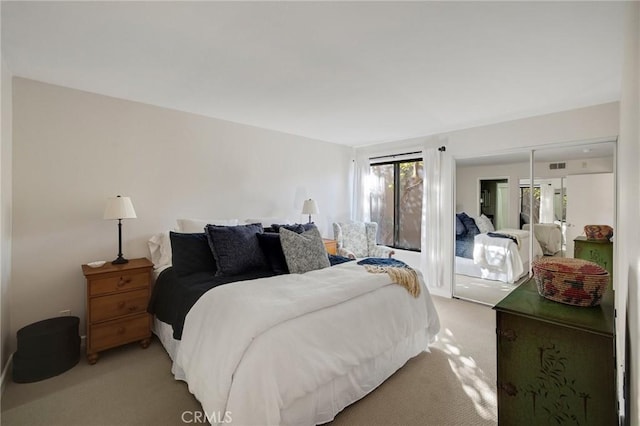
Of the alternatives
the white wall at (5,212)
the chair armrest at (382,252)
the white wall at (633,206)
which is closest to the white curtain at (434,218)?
the chair armrest at (382,252)

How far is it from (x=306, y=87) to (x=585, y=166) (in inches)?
121

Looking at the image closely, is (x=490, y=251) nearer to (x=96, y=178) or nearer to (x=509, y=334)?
(x=509, y=334)

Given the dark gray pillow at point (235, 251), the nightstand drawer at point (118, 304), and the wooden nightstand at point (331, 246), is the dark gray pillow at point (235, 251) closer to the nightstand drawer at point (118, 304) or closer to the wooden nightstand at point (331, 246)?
the nightstand drawer at point (118, 304)

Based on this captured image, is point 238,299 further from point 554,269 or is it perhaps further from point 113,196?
point 113,196

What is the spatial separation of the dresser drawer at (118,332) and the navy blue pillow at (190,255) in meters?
0.62

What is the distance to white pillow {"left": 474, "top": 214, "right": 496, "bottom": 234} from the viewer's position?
387cm

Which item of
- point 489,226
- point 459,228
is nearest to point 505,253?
point 489,226

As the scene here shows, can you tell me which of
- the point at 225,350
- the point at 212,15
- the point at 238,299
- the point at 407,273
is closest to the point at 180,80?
the point at 212,15

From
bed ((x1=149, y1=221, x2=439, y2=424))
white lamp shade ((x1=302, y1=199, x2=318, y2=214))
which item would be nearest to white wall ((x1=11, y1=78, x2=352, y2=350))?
white lamp shade ((x1=302, y1=199, x2=318, y2=214))

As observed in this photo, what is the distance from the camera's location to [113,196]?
289 cm

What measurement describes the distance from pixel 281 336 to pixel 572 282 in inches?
53.9

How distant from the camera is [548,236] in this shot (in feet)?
11.3

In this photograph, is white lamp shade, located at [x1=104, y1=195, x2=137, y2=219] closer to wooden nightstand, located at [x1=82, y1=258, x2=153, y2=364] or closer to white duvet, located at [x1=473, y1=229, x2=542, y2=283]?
wooden nightstand, located at [x1=82, y1=258, x2=153, y2=364]

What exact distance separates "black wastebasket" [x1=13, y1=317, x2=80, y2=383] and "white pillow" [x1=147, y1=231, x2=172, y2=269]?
0.82 metres
